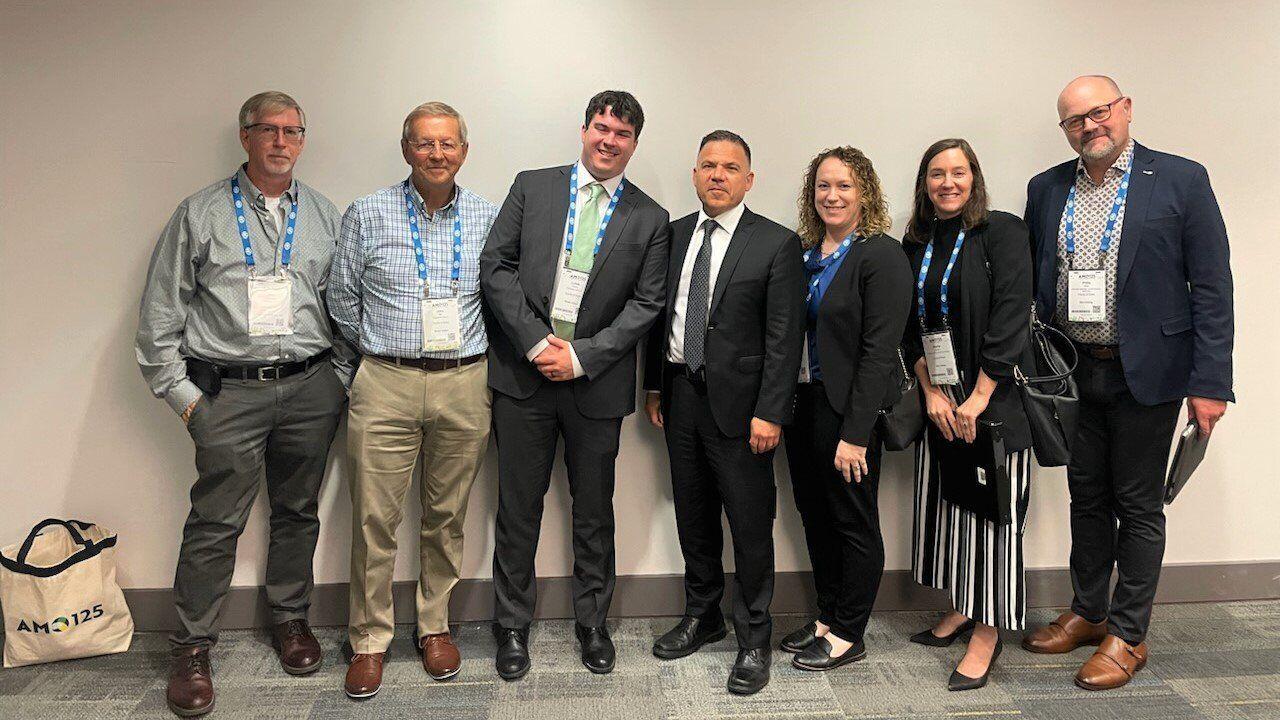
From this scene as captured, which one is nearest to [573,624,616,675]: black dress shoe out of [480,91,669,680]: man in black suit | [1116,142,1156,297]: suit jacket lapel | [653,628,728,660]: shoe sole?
[480,91,669,680]: man in black suit

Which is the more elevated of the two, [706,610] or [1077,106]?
[1077,106]

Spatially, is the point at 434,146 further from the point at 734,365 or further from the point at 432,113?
the point at 734,365

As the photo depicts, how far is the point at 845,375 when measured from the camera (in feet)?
8.11

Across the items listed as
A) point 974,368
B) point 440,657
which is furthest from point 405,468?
point 974,368

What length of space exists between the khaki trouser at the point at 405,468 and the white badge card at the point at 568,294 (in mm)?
310

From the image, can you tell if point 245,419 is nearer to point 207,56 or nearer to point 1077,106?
point 207,56

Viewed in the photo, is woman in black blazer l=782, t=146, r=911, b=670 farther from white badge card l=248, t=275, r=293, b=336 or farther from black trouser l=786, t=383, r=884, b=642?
white badge card l=248, t=275, r=293, b=336

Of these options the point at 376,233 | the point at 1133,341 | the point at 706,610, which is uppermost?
the point at 376,233

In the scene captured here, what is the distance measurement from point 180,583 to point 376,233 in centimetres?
120

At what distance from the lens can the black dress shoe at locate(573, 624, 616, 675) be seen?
2.63 m

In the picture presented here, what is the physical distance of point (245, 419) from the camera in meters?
2.49

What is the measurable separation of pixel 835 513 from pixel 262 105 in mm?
2079

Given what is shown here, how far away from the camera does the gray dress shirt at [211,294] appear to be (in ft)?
8.03

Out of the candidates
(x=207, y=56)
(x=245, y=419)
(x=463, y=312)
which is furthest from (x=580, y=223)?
(x=207, y=56)
